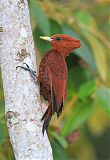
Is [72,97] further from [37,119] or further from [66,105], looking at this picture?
[37,119]

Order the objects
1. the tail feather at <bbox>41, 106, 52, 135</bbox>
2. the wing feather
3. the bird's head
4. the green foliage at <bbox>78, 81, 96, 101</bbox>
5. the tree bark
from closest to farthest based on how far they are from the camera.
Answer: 1. the tree bark
2. the tail feather at <bbox>41, 106, 52, 135</bbox>
3. the wing feather
4. the bird's head
5. the green foliage at <bbox>78, 81, 96, 101</bbox>

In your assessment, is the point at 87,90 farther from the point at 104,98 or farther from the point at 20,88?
the point at 20,88

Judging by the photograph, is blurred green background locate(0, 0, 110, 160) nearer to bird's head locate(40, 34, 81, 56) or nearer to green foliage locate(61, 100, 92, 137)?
green foliage locate(61, 100, 92, 137)

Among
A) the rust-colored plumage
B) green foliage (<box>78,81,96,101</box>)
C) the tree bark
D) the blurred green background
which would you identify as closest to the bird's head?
the rust-colored plumage

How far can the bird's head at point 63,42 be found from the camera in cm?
341

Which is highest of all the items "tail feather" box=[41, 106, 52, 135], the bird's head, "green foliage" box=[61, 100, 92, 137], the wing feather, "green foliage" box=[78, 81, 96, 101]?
the bird's head

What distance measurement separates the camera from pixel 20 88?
269cm

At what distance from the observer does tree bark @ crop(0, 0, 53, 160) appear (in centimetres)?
256

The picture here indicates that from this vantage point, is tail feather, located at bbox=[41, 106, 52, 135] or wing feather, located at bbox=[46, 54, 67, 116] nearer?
tail feather, located at bbox=[41, 106, 52, 135]

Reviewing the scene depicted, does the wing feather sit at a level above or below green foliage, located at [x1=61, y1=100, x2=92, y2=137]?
above

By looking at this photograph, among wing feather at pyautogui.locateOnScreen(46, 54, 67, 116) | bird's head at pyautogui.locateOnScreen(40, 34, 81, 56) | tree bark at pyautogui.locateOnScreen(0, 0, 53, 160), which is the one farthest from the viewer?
bird's head at pyautogui.locateOnScreen(40, 34, 81, 56)

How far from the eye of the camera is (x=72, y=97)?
3936mm

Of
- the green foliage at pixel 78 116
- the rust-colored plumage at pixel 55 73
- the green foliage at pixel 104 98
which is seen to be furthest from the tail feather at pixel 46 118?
the green foliage at pixel 78 116

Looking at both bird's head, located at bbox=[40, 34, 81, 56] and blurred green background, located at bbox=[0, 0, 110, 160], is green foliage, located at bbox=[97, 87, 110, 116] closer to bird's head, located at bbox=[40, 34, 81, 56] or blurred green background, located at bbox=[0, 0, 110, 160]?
blurred green background, located at bbox=[0, 0, 110, 160]
